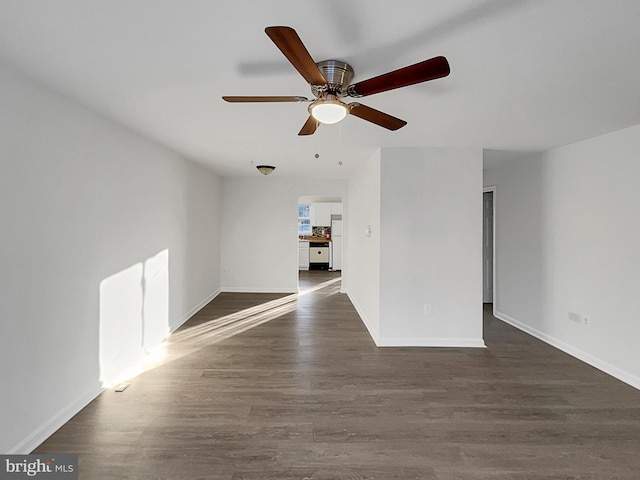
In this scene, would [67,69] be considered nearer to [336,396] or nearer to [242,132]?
[242,132]

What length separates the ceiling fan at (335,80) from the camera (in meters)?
1.32

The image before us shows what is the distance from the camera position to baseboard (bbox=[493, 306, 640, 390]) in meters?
2.90

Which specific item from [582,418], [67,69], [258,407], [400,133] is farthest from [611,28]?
[258,407]

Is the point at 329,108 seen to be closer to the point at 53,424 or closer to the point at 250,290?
the point at 53,424

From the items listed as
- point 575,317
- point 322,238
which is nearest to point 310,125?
point 575,317

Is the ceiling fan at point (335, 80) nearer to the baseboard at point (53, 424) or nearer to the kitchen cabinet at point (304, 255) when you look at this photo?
the baseboard at point (53, 424)

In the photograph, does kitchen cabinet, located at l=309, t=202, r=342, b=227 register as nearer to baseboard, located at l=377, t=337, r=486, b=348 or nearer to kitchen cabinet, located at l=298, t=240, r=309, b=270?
kitchen cabinet, located at l=298, t=240, r=309, b=270

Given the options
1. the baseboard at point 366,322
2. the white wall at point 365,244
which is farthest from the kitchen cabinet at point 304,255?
the baseboard at point 366,322

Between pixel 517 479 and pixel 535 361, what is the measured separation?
1.93 metres

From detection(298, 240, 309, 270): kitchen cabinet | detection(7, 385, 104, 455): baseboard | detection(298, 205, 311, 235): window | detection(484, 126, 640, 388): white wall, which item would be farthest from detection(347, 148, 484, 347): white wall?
detection(298, 205, 311, 235): window

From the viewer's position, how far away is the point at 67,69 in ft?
6.19

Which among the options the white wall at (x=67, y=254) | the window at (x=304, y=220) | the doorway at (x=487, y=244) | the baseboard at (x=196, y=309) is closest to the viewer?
the white wall at (x=67, y=254)

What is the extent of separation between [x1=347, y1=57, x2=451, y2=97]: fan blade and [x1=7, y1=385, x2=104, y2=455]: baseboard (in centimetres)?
272

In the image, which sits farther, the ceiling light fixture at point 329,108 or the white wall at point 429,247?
the white wall at point 429,247
